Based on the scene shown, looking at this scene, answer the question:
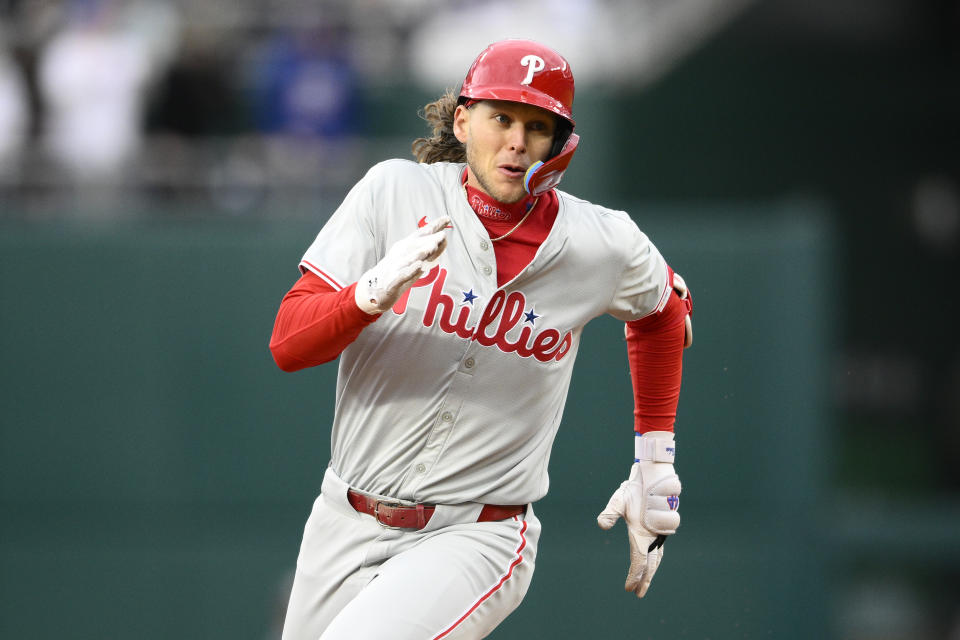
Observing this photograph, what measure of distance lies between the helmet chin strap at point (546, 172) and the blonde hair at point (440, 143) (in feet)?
1.43

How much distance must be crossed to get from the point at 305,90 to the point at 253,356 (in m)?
1.89

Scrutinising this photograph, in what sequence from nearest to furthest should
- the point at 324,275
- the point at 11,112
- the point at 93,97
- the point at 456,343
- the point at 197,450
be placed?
the point at 324,275 < the point at 456,343 < the point at 197,450 < the point at 93,97 < the point at 11,112

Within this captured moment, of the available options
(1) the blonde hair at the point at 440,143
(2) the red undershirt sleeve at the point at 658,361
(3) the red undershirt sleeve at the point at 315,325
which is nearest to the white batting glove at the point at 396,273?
(3) the red undershirt sleeve at the point at 315,325

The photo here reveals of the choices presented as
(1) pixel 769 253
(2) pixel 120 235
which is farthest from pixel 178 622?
(1) pixel 769 253

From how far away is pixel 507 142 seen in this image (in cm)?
372

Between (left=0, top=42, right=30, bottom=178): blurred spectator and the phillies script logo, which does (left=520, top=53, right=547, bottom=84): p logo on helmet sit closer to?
the phillies script logo

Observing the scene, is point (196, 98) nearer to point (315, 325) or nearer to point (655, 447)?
point (655, 447)

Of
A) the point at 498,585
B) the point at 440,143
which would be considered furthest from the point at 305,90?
the point at 498,585

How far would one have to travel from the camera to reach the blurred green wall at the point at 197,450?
27.8 feet

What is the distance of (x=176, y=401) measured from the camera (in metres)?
8.55

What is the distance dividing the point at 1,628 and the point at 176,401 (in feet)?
5.63

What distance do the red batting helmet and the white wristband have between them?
105 cm

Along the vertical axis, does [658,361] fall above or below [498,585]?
above

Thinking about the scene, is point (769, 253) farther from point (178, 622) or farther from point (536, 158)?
point (536, 158)
